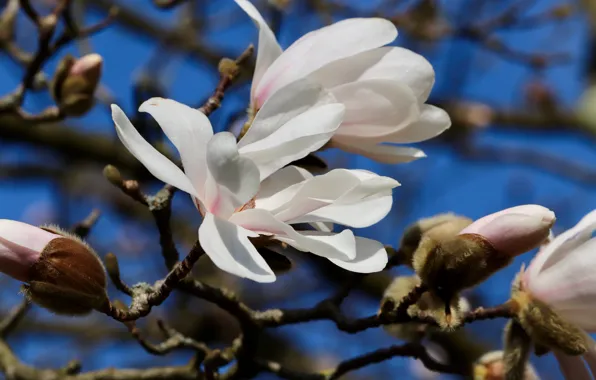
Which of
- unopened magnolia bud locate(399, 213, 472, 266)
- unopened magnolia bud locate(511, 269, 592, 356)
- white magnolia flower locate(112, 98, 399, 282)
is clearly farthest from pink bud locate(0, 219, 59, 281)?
unopened magnolia bud locate(511, 269, 592, 356)

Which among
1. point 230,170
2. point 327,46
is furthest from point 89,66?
point 230,170

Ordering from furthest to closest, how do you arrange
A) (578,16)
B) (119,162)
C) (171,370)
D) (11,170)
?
(578,16)
(11,170)
(119,162)
(171,370)

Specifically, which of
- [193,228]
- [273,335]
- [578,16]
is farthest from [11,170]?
[578,16]

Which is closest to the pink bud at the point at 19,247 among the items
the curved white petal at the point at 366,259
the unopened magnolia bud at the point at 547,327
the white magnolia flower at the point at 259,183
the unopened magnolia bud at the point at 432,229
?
the white magnolia flower at the point at 259,183

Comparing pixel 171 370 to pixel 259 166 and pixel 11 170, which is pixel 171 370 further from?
pixel 11 170

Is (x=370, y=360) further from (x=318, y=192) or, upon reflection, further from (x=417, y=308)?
(x=318, y=192)

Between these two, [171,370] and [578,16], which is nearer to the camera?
[171,370]
